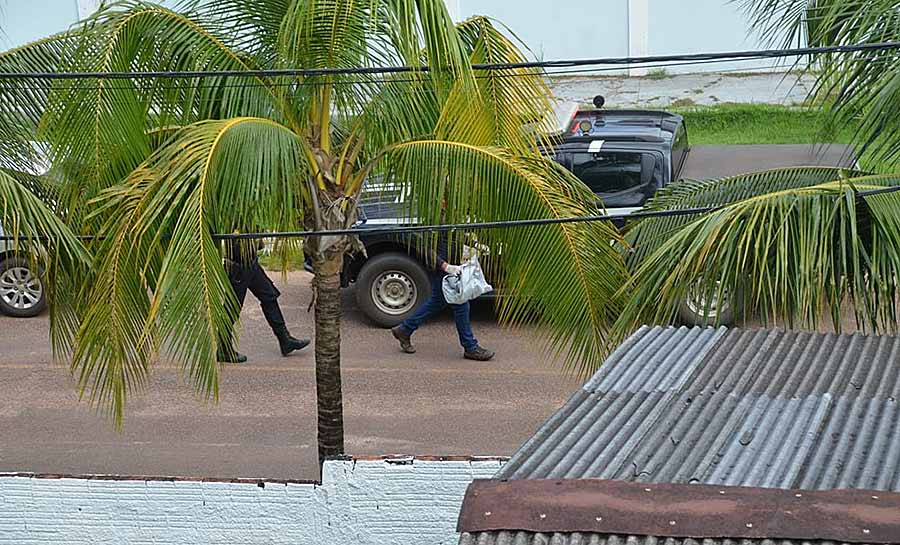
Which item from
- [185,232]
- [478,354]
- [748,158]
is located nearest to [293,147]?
[185,232]

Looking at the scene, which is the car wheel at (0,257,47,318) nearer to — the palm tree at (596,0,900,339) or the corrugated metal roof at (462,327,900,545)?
the palm tree at (596,0,900,339)

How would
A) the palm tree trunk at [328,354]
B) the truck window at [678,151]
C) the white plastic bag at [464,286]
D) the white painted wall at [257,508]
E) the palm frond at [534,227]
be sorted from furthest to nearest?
the truck window at [678,151] → the white plastic bag at [464,286] → the palm tree trunk at [328,354] → the palm frond at [534,227] → the white painted wall at [257,508]

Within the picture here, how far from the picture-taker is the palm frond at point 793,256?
21.9 feet

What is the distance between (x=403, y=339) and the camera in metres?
12.4

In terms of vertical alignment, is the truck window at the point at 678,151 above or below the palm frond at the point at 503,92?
below

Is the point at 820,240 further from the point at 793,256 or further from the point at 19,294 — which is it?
the point at 19,294

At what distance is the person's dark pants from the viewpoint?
11.9 m

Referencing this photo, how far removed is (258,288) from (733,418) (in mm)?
8042

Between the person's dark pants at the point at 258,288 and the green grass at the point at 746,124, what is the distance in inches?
340

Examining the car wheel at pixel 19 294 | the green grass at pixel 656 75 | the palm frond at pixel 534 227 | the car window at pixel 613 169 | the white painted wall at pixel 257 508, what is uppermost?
the palm frond at pixel 534 227

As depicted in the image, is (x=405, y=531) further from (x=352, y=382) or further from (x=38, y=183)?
(x=352, y=382)

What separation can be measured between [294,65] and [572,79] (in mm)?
15096

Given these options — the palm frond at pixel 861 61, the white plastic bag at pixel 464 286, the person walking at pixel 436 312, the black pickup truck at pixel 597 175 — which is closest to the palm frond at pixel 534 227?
the palm frond at pixel 861 61

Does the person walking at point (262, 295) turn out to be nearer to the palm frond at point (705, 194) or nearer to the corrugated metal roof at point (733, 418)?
the palm frond at point (705, 194)
